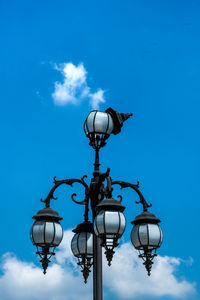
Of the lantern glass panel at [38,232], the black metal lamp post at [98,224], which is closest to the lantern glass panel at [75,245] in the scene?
the black metal lamp post at [98,224]

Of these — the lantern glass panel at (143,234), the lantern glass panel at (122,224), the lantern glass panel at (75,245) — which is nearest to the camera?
A: the lantern glass panel at (122,224)

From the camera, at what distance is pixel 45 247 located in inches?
331

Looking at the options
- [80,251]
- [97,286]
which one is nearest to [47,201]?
[80,251]

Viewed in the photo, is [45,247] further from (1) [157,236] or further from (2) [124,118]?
(2) [124,118]

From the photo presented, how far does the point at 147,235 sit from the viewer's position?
8242mm

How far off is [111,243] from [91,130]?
8.12 feet

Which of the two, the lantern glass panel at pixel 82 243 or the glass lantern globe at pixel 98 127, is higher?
the glass lantern globe at pixel 98 127

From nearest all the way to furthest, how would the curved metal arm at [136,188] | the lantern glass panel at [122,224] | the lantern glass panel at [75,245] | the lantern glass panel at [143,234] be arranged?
the lantern glass panel at [122,224] → the lantern glass panel at [143,234] → the curved metal arm at [136,188] → the lantern glass panel at [75,245]

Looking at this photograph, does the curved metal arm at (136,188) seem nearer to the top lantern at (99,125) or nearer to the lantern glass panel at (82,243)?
the top lantern at (99,125)

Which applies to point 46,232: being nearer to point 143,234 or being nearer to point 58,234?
point 58,234

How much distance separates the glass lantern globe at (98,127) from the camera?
9141mm

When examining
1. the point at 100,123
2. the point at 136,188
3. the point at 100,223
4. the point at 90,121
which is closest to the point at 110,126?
the point at 100,123

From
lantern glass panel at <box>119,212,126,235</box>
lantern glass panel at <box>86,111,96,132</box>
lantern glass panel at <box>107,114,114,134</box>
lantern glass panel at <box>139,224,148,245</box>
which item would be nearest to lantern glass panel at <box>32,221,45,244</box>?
lantern glass panel at <box>119,212,126,235</box>

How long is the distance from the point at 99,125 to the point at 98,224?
7.55 feet
